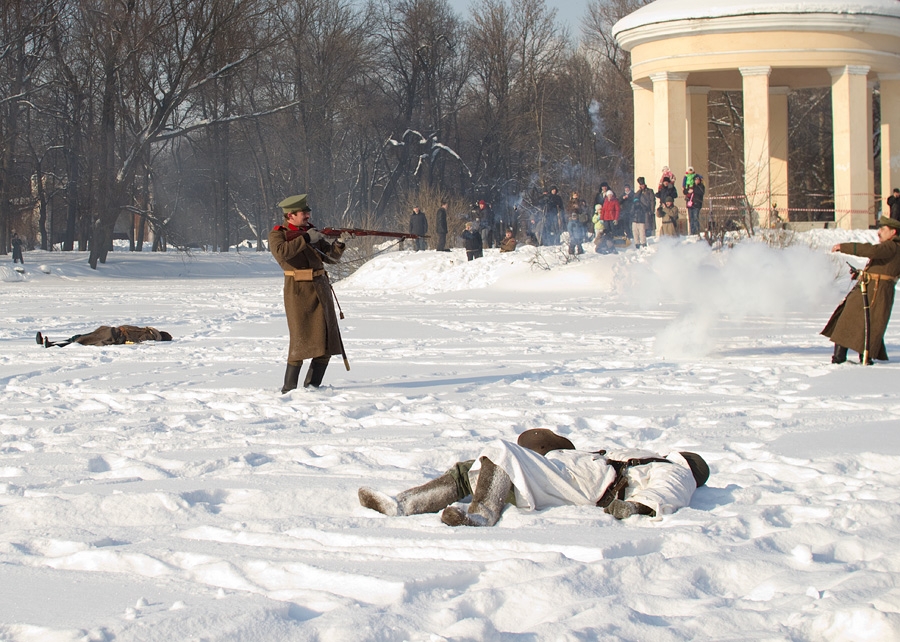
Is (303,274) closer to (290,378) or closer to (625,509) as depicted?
(290,378)

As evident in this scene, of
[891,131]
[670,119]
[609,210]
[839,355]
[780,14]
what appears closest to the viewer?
[839,355]

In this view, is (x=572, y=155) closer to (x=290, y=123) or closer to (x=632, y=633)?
(x=290, y=123)

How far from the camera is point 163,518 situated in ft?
18.0

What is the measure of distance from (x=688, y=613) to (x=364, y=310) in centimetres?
1689

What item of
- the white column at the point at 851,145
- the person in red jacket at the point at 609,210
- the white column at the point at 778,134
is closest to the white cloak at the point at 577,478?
the person in red jacket at the point at 609,210

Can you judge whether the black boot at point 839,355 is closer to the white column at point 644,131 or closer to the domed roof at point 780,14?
the domed roof at point 780,14

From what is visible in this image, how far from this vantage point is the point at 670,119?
30812mm

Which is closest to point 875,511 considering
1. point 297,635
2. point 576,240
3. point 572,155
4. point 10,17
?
point 297,635

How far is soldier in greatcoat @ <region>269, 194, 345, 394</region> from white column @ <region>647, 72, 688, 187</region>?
2265 centimetres

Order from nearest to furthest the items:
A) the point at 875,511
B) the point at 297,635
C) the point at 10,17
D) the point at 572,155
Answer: the point at 297,635 < the point at 875,511 < the point at 10,17 < the point at 572,155

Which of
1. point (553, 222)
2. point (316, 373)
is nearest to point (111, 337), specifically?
point (316, 373)

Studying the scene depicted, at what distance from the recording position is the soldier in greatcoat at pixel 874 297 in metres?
11.3

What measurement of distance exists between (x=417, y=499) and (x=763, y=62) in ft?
90.9

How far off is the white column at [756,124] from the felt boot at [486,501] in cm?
Result: 2620
